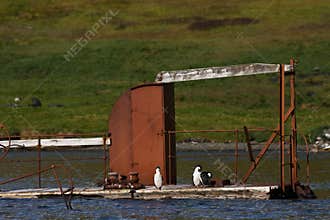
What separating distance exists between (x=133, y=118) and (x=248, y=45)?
62080 millimetres

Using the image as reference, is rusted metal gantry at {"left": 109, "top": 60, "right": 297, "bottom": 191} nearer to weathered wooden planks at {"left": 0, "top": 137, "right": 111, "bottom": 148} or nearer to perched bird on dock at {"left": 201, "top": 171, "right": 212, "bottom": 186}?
weathered wooden planks at {"left": 0, "top": 137, "right": 111, "bottom": 148}

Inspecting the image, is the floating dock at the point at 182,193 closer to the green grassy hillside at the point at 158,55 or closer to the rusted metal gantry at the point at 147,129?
the rusted metal gantry at the point at 147,129

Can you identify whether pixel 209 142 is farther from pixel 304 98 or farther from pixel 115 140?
pixel 115 140

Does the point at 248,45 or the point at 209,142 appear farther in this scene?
the point at 248,45

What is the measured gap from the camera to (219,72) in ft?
130

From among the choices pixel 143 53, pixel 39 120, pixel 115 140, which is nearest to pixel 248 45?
pixel 143 53

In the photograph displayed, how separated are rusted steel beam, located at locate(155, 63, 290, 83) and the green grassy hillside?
115ft

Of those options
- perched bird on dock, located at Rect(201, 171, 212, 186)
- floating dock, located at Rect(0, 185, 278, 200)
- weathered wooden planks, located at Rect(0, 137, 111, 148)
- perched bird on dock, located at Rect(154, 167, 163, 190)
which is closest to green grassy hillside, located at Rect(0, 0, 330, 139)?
weathered wooden planks, located at Rect(0, 137, 111, 148)

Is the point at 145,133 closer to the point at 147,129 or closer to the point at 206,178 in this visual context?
the point at 147,129

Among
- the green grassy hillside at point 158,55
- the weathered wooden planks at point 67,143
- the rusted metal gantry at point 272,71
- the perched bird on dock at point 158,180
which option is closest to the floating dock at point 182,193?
the perched bird on dock at point 158,180

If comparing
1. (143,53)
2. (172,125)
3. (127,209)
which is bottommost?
(127,209)

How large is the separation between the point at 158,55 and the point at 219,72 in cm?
6366

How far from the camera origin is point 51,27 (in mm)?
114938

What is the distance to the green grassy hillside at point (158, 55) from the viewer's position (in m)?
81.6
